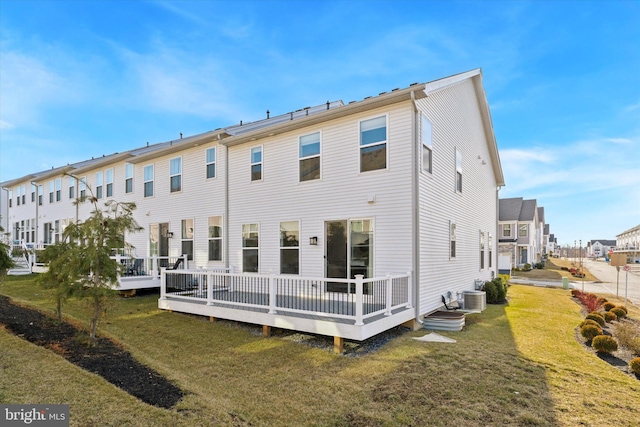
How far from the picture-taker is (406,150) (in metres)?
8.05

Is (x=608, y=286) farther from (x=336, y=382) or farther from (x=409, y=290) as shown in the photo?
(x=336, y=382)

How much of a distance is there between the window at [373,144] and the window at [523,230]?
3551 cm

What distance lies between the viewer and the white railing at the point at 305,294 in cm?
677

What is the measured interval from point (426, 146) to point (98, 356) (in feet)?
27.2

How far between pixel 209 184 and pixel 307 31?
7066 millimetres

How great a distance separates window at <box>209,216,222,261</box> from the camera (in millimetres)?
11992

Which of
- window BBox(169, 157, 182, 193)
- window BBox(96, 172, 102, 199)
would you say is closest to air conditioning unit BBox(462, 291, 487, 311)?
window BBox(169, 157, 182, 193)

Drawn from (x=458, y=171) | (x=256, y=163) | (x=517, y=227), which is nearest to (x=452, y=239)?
(x=458, y=171)

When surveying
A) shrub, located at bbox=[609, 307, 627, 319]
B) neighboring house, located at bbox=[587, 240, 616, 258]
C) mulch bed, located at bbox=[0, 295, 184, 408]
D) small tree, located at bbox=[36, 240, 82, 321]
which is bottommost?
neighboring house, located at bbox=[587, 240, 616, 258]

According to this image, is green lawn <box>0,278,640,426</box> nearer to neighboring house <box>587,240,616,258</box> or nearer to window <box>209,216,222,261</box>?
window <box>209,216,222,261</box>

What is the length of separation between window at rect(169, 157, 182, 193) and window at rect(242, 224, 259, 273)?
14.1 feet

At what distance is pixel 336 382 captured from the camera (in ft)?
16.1

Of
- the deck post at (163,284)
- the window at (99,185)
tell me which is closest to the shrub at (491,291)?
the deck post at (163,284)

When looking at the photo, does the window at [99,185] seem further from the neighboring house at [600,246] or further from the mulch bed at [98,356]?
the neighboring house at [600,246]
